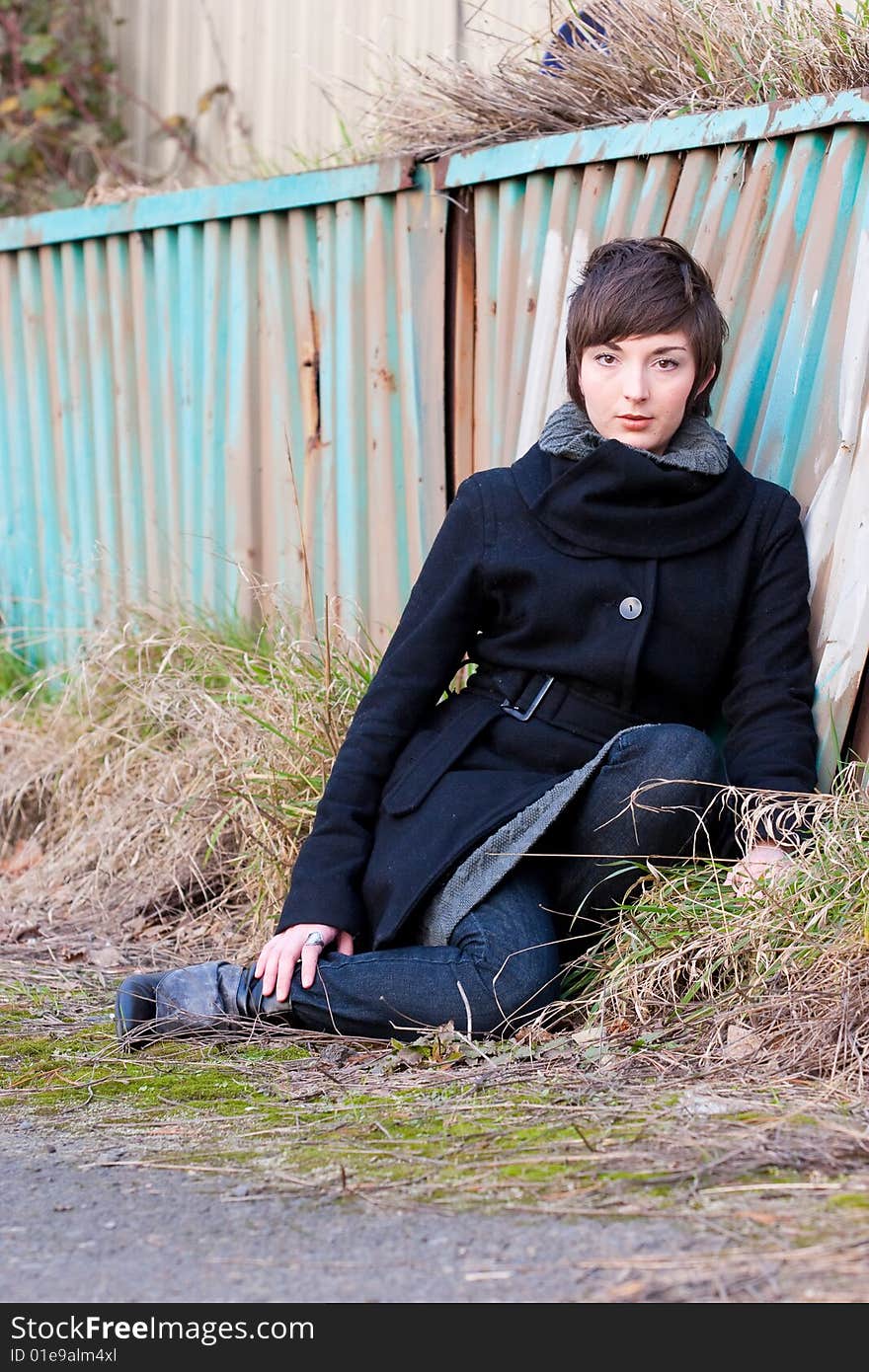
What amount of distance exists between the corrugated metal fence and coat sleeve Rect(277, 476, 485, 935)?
701 millimetres

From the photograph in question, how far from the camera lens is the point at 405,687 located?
3.19 meters

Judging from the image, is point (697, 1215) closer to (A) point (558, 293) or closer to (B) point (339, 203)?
(A) point (558, 293)

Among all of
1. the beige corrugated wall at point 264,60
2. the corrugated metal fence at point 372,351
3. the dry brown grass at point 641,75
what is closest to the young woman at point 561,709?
the corrugated metal fence at point 372,351

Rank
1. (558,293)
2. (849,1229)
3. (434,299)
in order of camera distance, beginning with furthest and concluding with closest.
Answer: (434,299), (558,293), (849,1229)

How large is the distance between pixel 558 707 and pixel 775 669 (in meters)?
0.43

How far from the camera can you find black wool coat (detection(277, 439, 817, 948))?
3.04 m

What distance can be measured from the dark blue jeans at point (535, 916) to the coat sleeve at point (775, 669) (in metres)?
0.10

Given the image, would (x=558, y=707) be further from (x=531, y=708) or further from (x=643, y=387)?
(x=643, y=387)

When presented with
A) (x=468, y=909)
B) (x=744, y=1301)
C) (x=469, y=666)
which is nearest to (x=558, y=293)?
(x=469, y=666)

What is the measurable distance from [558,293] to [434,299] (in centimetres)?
53

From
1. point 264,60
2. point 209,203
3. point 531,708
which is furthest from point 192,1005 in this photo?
point 264,60

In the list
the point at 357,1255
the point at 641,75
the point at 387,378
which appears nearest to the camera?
the point at 357,1255

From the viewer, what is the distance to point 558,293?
12.8 feet

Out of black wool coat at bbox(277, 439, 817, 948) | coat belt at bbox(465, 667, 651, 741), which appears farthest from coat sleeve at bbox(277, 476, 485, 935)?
coat belt at bbox(465, 667, 651, 741)
